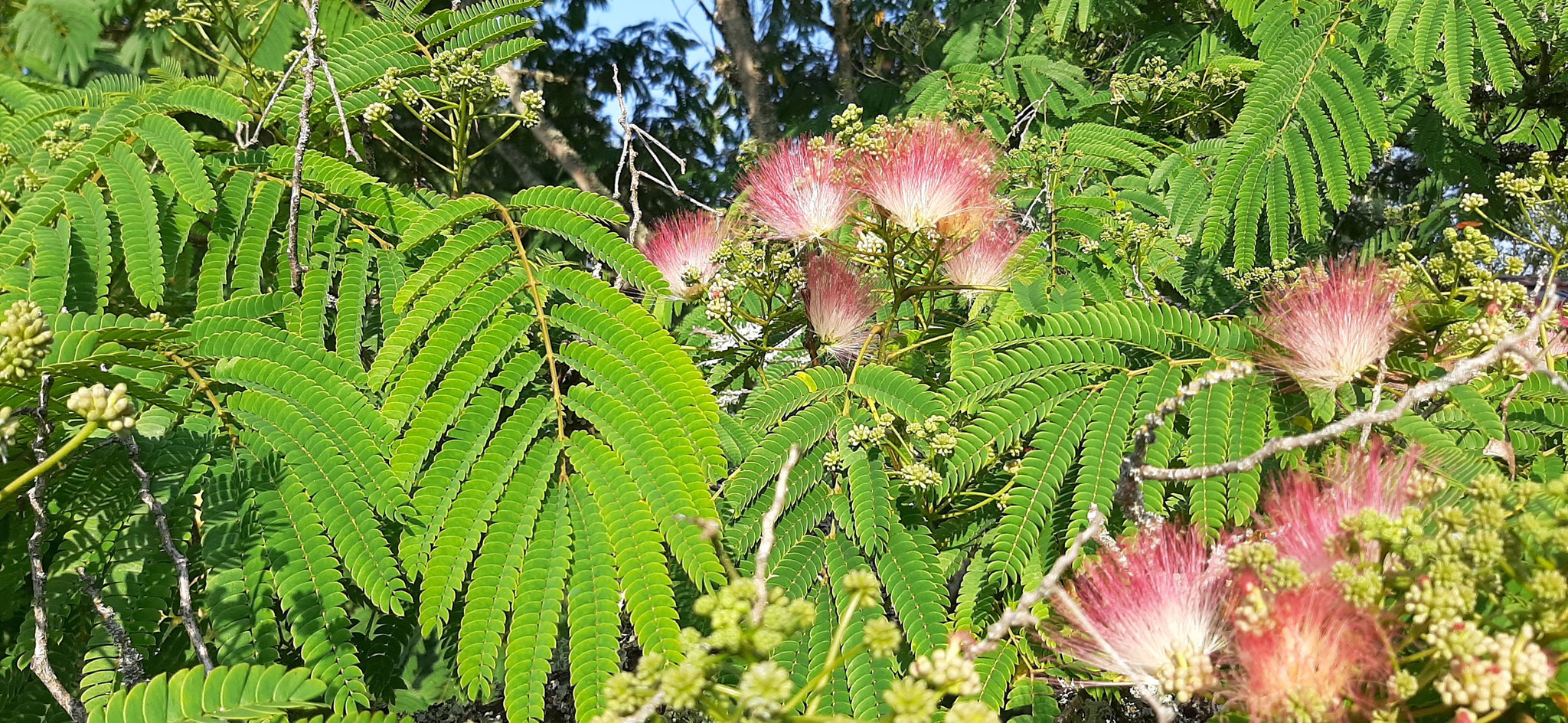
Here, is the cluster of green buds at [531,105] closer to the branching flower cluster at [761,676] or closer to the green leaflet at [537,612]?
the green leaflet at [537,612]

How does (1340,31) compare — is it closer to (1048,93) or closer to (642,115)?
→ (1048,93)

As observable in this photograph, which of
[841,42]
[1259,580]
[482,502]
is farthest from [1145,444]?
[841,42]

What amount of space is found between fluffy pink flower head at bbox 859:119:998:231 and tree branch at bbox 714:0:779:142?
4.75m

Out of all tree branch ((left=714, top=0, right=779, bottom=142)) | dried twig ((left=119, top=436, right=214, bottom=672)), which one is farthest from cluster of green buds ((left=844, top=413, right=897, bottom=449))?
tree branch ((left=714, top=0, right=779, bottom=142))

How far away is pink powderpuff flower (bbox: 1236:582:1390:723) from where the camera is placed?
1091 millimetres

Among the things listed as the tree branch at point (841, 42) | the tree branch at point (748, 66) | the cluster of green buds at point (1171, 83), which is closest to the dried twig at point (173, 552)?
the cluster of green buds at point (1171, 83)

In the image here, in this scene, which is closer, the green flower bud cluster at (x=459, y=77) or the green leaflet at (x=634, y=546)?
the green leaflet at (x=634, y=546)

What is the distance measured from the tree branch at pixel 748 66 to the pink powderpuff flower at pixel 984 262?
15.5 feet

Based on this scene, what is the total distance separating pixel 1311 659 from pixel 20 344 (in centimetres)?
176

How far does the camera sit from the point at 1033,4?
16.0 ft

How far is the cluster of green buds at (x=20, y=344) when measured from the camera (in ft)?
4.01

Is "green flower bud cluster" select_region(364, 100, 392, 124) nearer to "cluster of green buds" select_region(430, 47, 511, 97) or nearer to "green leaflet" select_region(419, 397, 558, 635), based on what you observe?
"cluster of green buds" select_region(430, 47, 511, 97)

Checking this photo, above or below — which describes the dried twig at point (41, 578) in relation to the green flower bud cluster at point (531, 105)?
below

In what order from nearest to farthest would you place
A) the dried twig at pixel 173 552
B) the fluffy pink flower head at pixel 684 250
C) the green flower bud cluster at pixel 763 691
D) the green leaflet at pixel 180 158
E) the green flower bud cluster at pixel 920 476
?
1. the green flower bud cluster at pixel 763 691
2. the dried twig at pixel 173 552
3. the green flower bud cluster at pixel 920 476
4. the green leaflet at pixel 180 158
5. the fluffy pink flower head at pixel 684 250
